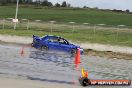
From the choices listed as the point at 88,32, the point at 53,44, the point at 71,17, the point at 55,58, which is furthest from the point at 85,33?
the point at 71,17

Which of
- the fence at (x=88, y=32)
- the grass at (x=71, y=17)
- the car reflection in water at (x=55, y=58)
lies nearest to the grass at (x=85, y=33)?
the fence at (x=88, y=32)

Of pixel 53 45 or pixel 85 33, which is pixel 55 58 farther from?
pixel 85 33

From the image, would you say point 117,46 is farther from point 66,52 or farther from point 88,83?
point 88,83

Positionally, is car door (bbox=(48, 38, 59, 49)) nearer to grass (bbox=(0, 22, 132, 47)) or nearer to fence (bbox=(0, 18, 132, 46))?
grass (bbox=(0, 22, 132, 47))

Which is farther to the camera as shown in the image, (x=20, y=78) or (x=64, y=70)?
(x=64, y=70)

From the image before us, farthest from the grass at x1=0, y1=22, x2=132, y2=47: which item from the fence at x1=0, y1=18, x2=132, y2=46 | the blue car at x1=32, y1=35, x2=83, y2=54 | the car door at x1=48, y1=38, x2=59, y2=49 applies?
the car door at x1=48, y1=38, x2=59, y2=49

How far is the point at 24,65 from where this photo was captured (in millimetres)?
21000

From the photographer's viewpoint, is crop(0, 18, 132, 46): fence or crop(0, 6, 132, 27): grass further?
crop(0, 6, 132, 27): grass

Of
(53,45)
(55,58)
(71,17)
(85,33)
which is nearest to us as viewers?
(55,58)

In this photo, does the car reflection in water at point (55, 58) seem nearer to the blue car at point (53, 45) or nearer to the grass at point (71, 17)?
the blue car at point (53, 45)

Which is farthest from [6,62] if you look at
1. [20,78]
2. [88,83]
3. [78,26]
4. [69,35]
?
[78,26]

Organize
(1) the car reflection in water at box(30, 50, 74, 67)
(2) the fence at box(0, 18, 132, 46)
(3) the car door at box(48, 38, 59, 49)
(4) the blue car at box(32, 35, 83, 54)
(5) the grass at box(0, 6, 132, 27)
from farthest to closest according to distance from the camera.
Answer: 1. (5) the grass at box(0, 6, 132, 27)
2. (2) the fence at box(0, 18, 132, 46)
3. (3) the car door at box(48, 38, 59, 49)
4. (4) the blue car at box(32, 35, 83, 54)
5. (1) the car reflection in water at box(30, 50, 74, 67)

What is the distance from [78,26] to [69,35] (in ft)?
39.7

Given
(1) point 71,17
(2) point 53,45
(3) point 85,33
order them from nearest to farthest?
(2) point 53,45, (3) point 85,33, (1) point 71,17
